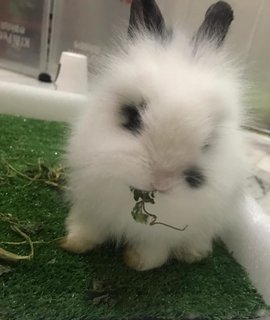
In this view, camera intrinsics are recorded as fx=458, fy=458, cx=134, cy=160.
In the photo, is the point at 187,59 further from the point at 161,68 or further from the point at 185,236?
the point at 185,236

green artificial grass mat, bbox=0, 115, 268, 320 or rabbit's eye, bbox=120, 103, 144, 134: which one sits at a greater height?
rabbit's eye, bbox=120, 103, 144, 134

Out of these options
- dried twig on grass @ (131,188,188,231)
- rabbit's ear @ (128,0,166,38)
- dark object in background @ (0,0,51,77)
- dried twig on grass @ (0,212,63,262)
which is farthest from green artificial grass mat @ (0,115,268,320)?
dark object in background @ (0,0,51,77)

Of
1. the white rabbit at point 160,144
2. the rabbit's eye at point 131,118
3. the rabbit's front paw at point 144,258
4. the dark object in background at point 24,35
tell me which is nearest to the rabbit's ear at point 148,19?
the white rabbit at point 160,144

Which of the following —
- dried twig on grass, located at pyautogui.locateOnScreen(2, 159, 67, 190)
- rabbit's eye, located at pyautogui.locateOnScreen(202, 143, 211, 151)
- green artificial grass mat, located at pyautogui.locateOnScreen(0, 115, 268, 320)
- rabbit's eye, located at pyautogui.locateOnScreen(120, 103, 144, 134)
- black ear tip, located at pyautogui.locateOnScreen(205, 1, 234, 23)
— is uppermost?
black ear tip, located at pyautogui.locateOnScreen(205, 1, 234, 23)


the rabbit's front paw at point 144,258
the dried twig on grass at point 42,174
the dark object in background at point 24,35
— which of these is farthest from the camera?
the dark object in background at point 24,35

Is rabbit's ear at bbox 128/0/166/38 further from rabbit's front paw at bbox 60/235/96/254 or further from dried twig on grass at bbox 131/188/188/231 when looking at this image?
rabbit's front paw at bbox 60/235/96/254

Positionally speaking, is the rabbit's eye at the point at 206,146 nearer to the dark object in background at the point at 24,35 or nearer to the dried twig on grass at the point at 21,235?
the dried twig on grass at the point at 21,235

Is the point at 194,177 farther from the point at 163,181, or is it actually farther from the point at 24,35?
the point at 24,35

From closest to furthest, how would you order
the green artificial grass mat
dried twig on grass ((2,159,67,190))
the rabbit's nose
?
1. the rabbit's nose
2. the green artificial grass mat
3. dried twig on grass ((2,159,67,190))

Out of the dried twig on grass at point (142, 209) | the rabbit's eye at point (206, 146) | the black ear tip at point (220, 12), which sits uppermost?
the black ear tip at point (220, 12)
